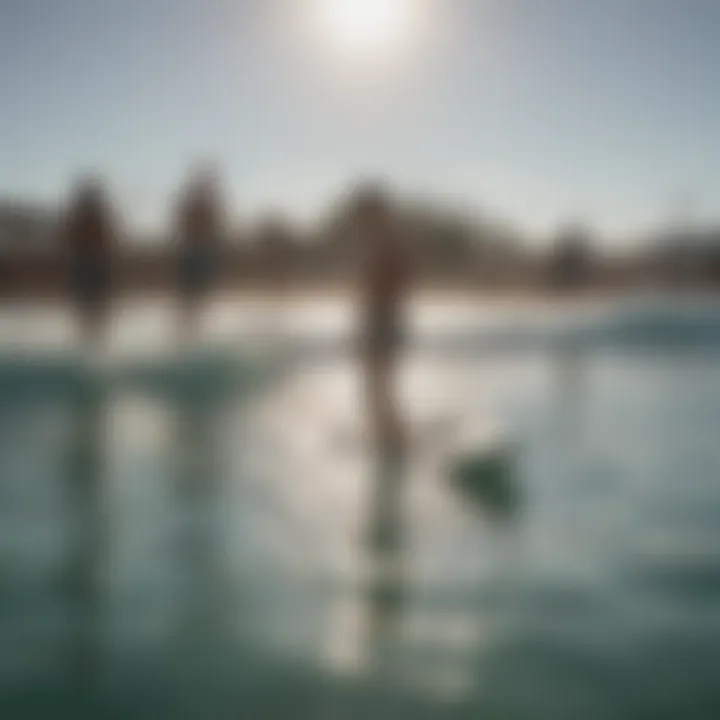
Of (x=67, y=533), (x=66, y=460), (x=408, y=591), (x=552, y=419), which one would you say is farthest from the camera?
(x=552, y=419)

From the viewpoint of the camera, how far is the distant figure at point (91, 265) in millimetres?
2646

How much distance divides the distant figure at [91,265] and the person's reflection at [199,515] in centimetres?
60

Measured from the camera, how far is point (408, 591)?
71.6 inches

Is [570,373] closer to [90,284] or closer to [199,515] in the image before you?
[199,515]

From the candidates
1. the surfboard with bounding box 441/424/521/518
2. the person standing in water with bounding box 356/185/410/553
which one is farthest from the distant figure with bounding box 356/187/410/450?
the surfboard with bounding box 441/424/521/518

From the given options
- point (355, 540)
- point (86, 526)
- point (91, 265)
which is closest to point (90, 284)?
point (91, 265)

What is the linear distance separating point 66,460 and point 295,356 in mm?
1030

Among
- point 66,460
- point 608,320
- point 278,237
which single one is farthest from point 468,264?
point 66,460

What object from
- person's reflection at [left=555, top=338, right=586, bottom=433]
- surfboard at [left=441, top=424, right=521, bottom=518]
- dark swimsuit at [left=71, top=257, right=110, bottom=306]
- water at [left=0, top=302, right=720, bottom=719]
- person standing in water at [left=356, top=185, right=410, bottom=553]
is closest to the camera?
water at [left=0, top=302, right=720, bottom=719]

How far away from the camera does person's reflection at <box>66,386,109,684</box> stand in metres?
1.55

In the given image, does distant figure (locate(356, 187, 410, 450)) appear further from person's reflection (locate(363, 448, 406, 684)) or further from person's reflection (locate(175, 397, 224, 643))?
person's reflection (locate(175, 397, 224, 643))

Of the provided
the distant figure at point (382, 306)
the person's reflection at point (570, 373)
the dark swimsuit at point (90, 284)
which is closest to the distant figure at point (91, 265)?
the dark swimsuit at point (90, 284)

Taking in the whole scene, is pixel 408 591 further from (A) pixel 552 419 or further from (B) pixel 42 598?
(A) pixel 552 419

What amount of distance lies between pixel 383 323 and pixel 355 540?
1044 millimetres
